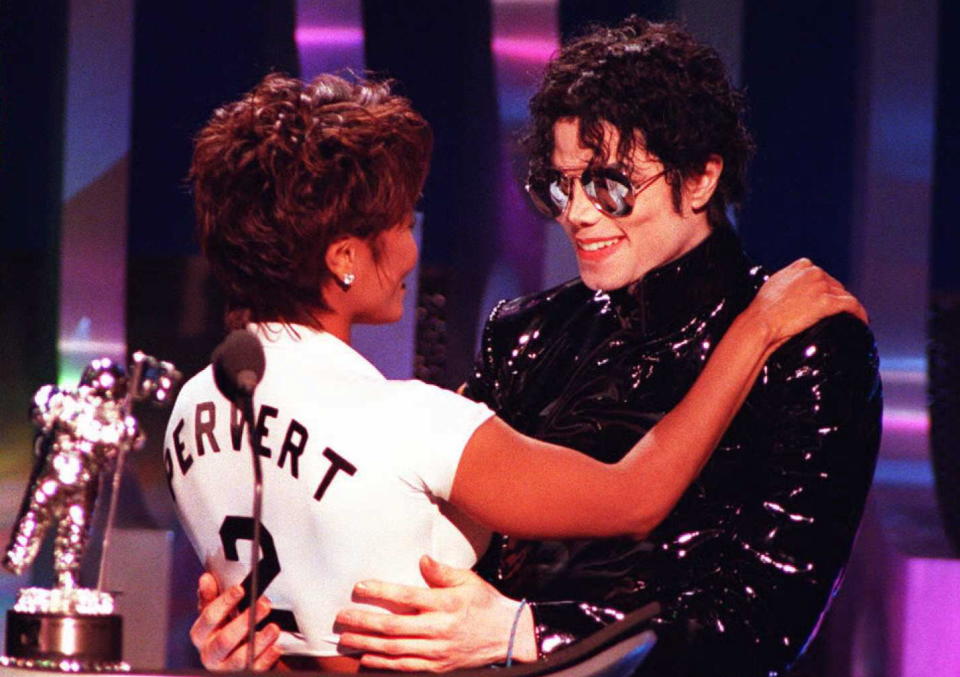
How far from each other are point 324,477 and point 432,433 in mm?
136

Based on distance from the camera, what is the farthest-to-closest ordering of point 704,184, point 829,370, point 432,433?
point 704,184, point 829,370, point 432,433

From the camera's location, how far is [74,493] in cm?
169

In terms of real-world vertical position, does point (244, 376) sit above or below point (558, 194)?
below

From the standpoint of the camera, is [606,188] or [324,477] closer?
[324,477]

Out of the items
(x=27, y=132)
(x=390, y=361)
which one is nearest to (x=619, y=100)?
(x=390, y=361)

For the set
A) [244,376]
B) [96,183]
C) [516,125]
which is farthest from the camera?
[96,183]

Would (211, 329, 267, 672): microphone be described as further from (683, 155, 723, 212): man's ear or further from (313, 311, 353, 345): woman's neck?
(683, 155, 723, 212): man's ear

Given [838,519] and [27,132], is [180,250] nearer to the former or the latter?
[27,132]

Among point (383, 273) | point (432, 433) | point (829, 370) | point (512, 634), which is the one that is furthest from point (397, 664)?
point (829, 370)

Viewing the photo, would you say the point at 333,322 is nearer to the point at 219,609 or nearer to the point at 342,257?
the point at 342,257

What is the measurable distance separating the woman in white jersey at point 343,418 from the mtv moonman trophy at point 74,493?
0.21 metres

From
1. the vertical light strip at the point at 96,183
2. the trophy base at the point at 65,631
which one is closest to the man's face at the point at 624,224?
the trophy base at the point at 65,631

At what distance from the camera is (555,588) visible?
2168 mm

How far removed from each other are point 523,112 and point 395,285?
1.57 metres
